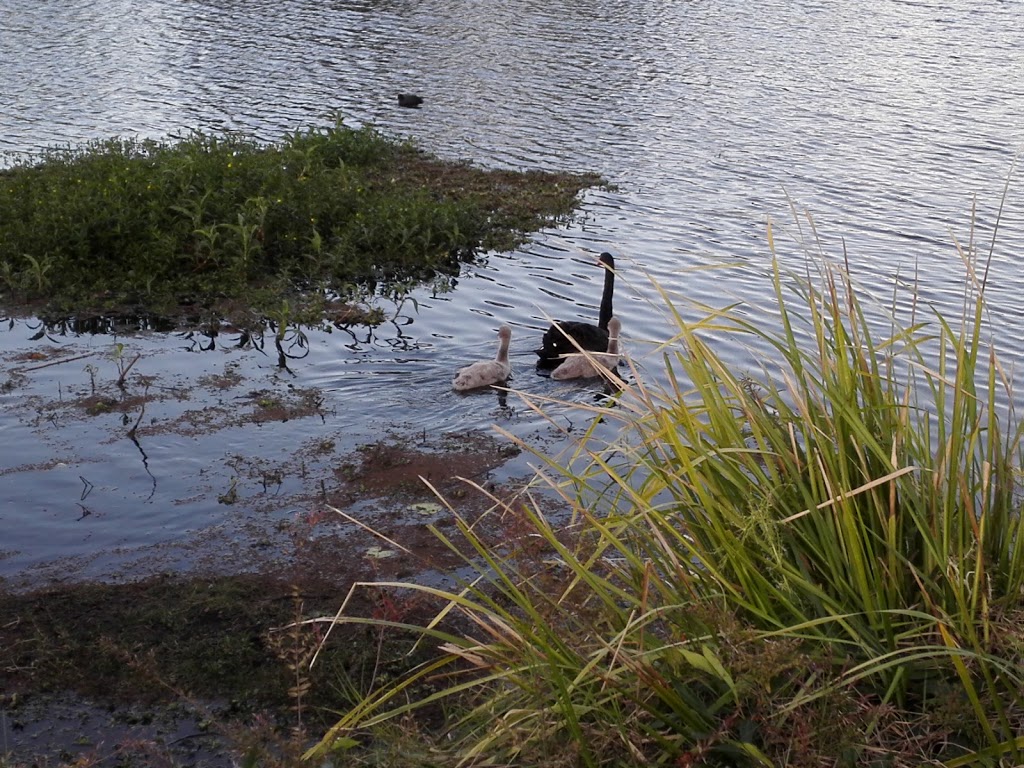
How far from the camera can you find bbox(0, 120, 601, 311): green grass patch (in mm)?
11352

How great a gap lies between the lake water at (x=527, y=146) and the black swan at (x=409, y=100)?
0.37 meters

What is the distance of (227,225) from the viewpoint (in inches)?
460

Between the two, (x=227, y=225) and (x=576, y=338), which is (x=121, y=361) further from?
(x=576, y=338)

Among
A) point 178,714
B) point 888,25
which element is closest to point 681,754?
point 178,714

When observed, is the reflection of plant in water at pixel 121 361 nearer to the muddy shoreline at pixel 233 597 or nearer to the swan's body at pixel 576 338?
the muddy shoreline at pixel 233 597

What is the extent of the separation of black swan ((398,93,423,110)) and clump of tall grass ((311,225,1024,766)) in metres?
18.7

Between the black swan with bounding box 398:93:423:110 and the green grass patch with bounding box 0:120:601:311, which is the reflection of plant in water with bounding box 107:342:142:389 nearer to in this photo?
the green grass patch with bounding box 0:120:601:311

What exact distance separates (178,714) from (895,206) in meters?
12.8

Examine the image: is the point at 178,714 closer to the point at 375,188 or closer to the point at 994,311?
the point at 994,311

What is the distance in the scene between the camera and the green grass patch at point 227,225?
1135cm

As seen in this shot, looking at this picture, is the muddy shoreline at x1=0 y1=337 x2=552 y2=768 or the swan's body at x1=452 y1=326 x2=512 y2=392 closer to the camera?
the muddy shoreline at x1=0 y1=337 x2=552 y2=768

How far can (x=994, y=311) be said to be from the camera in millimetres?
11312

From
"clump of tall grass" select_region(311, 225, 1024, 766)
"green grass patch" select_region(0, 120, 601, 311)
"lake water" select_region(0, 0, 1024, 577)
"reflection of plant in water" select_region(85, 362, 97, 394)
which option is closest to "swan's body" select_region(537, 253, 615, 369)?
"lake water" select_region(0, 0, 1024, 577)

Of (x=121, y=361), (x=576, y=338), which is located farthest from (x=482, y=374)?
(x=121, y=361)
